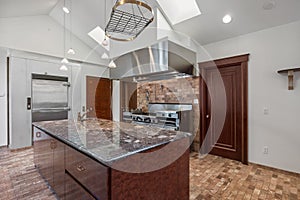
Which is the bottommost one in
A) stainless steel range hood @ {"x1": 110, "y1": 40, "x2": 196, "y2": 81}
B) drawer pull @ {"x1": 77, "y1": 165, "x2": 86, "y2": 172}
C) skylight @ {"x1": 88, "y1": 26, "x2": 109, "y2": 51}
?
drawer pull @ {"x1": 77, "y1": 165, "x2": 86, "y2": 172}

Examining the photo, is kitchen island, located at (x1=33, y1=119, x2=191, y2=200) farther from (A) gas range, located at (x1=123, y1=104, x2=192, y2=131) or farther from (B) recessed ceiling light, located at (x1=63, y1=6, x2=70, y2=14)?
(B) recessed ceiling light, located at (x1=63, y1=6, x2=70, y2=14)

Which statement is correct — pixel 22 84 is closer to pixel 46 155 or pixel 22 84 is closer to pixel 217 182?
pixel 46 155

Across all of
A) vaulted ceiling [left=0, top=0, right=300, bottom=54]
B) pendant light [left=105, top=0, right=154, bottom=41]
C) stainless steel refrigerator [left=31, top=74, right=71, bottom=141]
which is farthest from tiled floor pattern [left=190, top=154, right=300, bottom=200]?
stainless steel refrigerator [left=31, top=74, right=71, bottom=141]

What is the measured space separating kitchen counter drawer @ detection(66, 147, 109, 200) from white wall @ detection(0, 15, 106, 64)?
12.5 ft

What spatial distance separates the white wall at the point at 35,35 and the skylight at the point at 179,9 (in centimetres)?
315

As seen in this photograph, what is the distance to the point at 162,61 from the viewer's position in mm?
3309

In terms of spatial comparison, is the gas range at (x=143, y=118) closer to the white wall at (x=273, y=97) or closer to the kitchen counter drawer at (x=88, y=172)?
the white wall at (x=273, y=97)

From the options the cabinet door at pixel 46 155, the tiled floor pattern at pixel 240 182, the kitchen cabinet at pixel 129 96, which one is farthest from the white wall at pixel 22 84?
the tiled floor pattern at pixel 240 182

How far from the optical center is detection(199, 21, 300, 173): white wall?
2.64m

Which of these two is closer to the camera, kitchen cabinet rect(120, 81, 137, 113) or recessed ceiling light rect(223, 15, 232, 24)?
recessed ceiling light rect(223, 15, 232, 24)

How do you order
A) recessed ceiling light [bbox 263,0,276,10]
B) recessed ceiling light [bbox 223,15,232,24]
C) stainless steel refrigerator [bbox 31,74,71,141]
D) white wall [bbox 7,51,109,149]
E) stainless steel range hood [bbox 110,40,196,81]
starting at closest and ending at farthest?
recessed ceiling light [bbox 263,0,276,10]
recessed ceiling light [bbox 223,15,232,24]
stainless steel range hood [bbox 110,40,196,81]
white wall [bbox 7,51,109,149]
stainless steel refrigerator [bbox 31,74,71,141]

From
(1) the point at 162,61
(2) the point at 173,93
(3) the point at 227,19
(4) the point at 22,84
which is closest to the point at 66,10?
(4) the point at 22,84

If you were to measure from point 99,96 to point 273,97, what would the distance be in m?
4.73

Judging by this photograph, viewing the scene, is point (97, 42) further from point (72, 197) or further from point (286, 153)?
point (286, 153)
